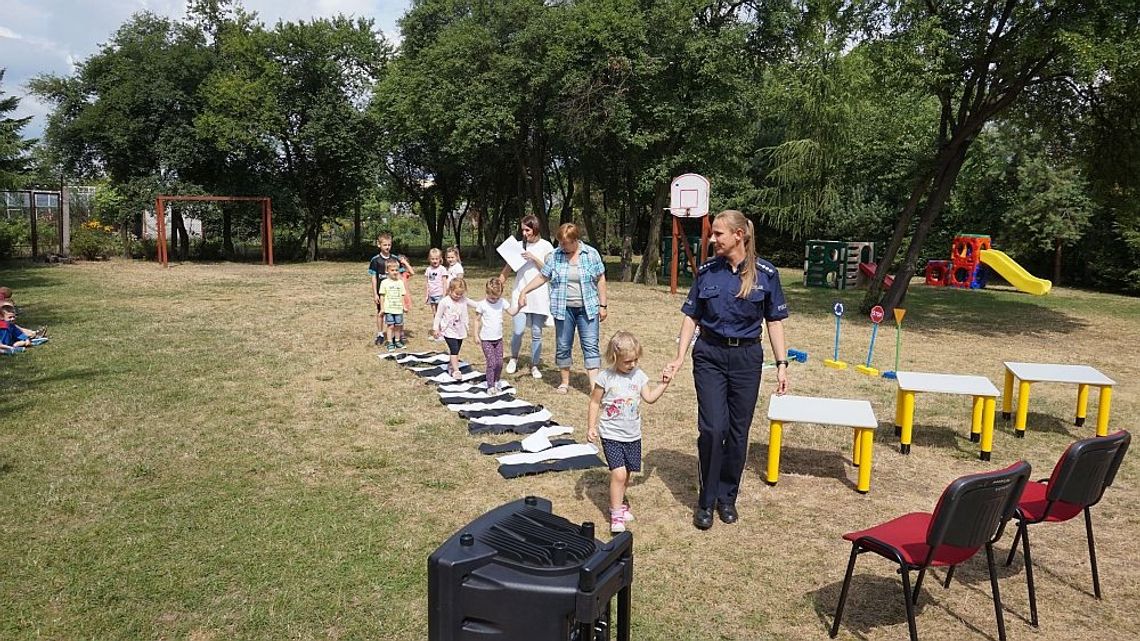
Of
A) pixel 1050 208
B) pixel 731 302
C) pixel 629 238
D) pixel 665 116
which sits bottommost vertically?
pixel 731 302

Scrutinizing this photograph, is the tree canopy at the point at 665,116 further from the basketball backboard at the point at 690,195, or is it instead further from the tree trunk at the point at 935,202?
the basketball backboard at the point at 690,195

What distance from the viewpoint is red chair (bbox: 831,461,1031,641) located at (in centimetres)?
305

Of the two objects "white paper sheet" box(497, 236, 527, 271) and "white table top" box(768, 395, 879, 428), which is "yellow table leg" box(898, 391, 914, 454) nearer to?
"white table top" box(768, 395, 879, 428)

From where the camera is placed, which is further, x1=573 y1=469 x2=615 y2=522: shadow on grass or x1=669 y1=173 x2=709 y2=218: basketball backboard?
x1=669 y1=173 x2=709 y2=218: basketball backboard

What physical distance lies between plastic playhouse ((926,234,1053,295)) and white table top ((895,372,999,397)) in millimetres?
15347

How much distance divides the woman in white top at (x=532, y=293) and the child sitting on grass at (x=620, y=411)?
325 cm

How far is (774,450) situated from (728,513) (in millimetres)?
824

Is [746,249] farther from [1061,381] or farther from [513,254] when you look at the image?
[513,254]

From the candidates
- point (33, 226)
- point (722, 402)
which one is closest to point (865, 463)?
point (722, 402)

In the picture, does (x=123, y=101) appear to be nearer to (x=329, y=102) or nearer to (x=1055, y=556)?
(x=329, y=102)

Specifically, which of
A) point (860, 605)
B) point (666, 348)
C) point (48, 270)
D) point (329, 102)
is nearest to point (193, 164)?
point (329, 102)

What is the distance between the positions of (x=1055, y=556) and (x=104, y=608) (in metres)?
4.98

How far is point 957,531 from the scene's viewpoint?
311 centimetres

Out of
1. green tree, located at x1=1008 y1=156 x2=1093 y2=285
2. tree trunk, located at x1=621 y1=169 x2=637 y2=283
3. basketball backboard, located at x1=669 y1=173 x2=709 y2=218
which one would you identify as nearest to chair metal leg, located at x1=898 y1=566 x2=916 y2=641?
basketball backboard, located at x1=669 y1=173 x2=709 y2=218
